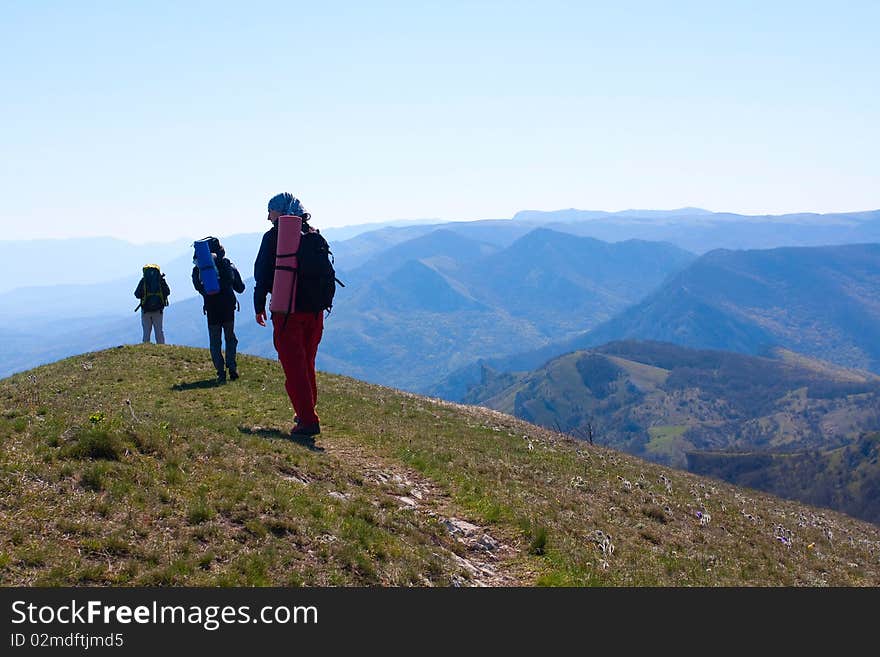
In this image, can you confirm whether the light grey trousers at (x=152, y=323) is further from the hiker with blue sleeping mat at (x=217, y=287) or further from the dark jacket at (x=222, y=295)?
the dark jacket at (x=222, y=295)

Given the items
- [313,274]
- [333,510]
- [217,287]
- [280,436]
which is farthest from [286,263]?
[217,287]

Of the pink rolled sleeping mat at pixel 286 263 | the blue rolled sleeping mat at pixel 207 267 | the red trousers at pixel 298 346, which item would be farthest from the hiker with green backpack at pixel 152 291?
the pink rolled sleeping mat at pixel 286 263

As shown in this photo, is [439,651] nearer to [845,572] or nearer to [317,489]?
[317,489]

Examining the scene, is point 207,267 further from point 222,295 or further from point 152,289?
point 152,289

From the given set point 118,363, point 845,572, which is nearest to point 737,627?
point 845,572

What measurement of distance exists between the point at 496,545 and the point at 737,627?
4.26 m

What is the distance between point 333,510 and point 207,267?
1319cm

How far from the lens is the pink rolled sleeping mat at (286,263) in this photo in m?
15.1

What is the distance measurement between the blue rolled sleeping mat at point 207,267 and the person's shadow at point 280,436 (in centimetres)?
739

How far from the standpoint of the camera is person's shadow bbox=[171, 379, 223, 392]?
21656mm

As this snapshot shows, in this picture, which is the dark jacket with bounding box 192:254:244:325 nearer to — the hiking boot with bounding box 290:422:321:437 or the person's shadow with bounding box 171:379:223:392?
the person's shadow with bounding box 171:379:223:392

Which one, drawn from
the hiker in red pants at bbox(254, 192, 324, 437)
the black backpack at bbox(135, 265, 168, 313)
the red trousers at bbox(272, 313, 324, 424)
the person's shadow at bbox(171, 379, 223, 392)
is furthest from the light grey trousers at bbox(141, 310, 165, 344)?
the red trousers at bbox(272, 313, 324, 424)

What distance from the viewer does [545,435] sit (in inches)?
1076

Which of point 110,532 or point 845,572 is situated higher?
point 110,532
